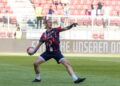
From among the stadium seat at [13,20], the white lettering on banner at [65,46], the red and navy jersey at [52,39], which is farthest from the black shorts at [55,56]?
the white lettering on banner at [65,46]

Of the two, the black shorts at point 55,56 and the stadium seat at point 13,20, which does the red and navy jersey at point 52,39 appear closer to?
the black shorts at point 55,56

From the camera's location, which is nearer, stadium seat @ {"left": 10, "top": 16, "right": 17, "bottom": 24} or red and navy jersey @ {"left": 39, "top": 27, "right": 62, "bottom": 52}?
red and navy jersey @ {"left": 39, "top": 27, "right": 62, "bottom": 52}

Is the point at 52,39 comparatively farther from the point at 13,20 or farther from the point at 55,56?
the point at 13,20

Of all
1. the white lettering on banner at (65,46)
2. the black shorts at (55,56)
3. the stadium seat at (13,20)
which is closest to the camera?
the black shorts at (55,56)

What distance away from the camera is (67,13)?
38.8m

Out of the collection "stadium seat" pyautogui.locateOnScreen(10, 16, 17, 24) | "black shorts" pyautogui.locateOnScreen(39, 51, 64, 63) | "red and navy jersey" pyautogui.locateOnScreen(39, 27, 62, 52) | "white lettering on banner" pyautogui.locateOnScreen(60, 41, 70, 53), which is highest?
"red and navy jersey" pyautogui.locateOnScreen(39, 27, 62, 52)

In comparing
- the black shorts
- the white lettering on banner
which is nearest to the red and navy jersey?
the black shorts

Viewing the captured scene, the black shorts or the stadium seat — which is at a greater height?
the black shorts

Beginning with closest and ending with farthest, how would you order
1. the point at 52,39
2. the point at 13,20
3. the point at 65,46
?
the point at 52,39 → the point at 13,20 → the point at 65,46

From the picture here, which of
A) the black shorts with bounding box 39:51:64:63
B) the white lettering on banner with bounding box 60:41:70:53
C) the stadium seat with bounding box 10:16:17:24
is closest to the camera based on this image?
the black shorts with bounding box 39:51:64:63

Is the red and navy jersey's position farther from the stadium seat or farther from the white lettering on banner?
the white lettering on banner

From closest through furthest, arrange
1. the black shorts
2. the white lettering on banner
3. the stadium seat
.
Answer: the black shorts → the stadium seat → the white lettering on banner

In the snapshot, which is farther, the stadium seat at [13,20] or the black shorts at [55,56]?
the stadium seat at [13,20]

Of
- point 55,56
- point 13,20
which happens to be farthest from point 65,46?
point 55,56
